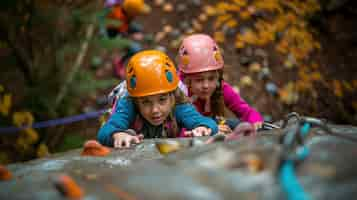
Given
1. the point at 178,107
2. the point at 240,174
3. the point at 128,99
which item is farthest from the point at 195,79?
the point at 240,174

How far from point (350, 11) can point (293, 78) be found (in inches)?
67.1

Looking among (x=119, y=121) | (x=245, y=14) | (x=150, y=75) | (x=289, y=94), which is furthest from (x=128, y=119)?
(x=245, y=14)

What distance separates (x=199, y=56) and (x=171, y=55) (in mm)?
2865

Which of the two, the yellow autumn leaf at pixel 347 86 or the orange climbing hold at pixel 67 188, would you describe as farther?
the yellow autumn leaf at pixel 347 86

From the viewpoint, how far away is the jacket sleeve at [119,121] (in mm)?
2647

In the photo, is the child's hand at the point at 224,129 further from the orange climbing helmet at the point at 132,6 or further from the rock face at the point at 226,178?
the orange climbing helmet at the point at 132,6

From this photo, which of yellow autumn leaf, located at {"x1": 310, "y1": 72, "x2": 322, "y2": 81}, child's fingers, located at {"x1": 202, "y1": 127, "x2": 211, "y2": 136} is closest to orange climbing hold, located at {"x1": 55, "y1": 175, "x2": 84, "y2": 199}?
child's fingers, located at {"x1": 202, "y1": 127, "x2": 211, "y2": 136}

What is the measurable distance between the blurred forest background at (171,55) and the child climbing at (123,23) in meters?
0.24

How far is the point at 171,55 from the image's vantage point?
5867 millimetres

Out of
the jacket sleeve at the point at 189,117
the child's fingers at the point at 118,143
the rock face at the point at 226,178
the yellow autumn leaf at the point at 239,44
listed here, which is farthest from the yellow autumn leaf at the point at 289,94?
the rock face at the point at 226,178

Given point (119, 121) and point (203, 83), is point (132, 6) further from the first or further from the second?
point (119, 121)

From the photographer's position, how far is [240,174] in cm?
130

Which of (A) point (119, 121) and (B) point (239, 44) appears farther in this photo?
(B) point (239, 44)

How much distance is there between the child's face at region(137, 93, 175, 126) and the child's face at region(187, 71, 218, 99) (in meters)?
0.47
